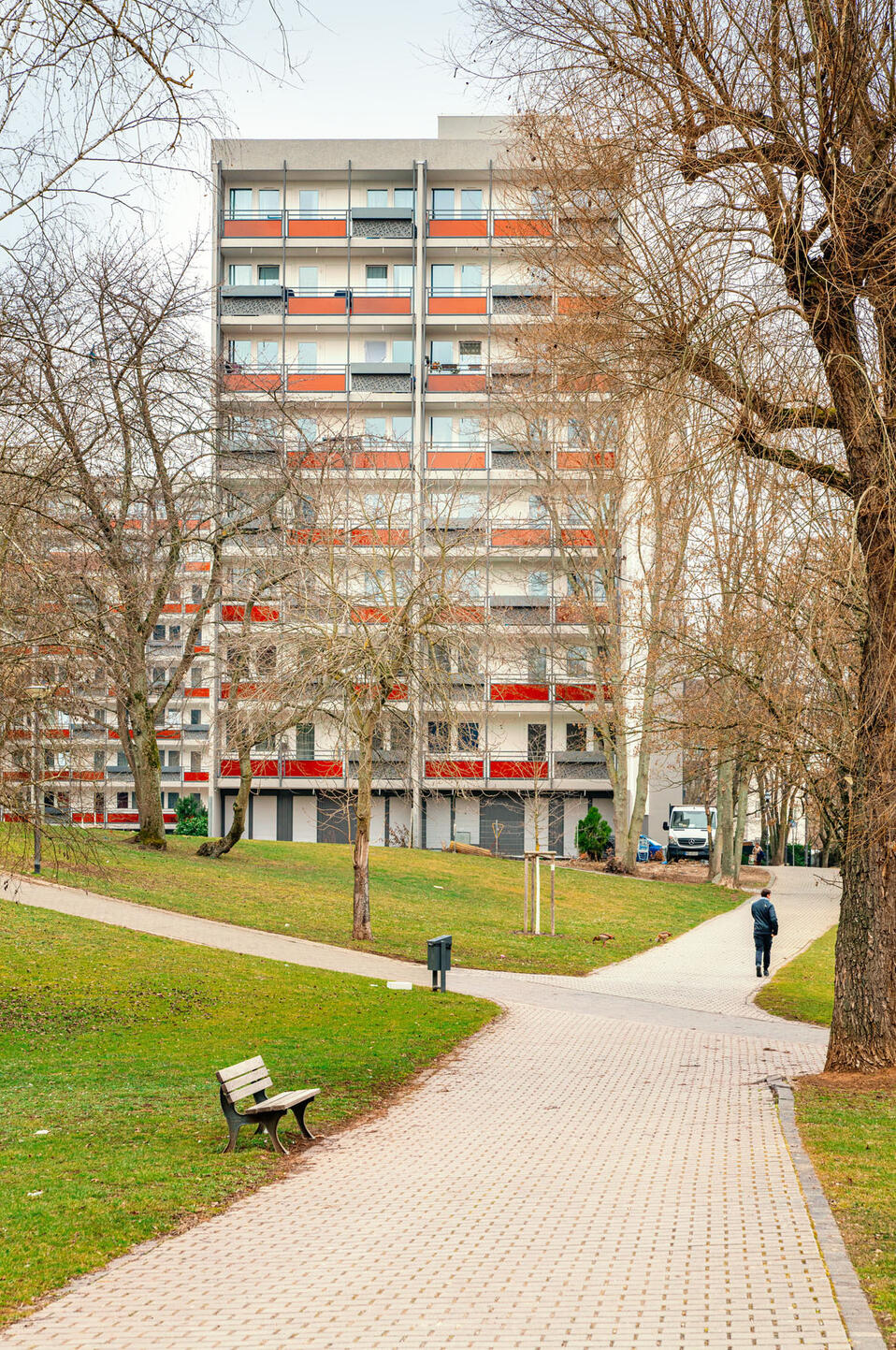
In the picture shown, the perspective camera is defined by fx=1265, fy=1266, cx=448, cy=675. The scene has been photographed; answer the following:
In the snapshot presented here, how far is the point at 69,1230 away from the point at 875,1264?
4.55 meters

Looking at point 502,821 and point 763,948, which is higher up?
point 502,821

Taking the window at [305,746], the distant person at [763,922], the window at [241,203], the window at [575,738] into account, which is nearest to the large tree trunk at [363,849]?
the distant person at [763,922]

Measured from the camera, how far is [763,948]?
2231 centimetres

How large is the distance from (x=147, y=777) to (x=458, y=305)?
105 feet

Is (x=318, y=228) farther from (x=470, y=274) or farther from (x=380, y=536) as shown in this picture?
(x=380, y=536)

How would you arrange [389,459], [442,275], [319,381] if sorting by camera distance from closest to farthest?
[389,459], [319,381], [442,275]

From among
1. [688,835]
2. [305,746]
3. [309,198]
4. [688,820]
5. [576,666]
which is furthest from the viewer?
[309,198]

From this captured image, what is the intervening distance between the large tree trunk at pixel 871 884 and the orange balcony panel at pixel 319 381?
142ft

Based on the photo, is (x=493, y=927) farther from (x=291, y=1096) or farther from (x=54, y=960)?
(x=291, y=1096)

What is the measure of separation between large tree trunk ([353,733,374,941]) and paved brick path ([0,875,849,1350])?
33.0 feet

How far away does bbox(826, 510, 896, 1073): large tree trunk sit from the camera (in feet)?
38.3

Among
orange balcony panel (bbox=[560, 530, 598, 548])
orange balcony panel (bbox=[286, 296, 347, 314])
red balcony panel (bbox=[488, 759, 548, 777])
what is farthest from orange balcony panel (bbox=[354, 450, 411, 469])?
red balcony panel (bbox=[488, 759, 548, 777])

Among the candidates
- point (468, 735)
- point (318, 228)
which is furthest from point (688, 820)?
point (318, 228)

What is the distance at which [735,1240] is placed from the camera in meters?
7.32
